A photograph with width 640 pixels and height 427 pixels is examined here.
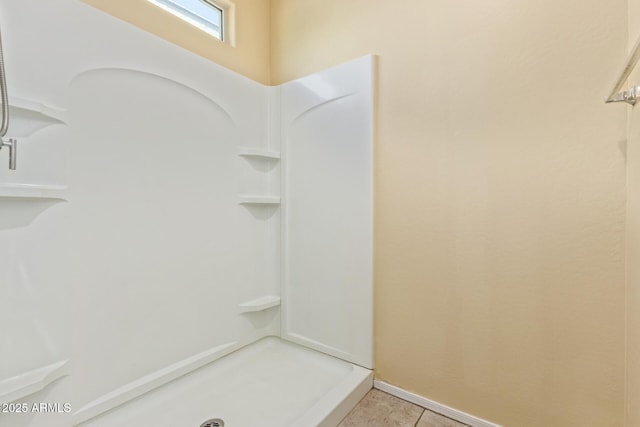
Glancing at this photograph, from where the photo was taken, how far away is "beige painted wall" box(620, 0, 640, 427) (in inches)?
36.9

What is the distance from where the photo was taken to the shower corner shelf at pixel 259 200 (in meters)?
1.95

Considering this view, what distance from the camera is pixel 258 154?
6.51 feet

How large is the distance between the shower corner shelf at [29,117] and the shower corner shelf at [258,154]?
3.08ft

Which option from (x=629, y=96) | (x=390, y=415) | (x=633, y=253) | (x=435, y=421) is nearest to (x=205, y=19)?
(x=629, y=96)

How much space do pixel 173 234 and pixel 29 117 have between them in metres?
0.76

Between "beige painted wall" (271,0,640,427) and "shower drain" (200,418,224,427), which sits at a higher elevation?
"beige painted wall" (271,0,640,427)

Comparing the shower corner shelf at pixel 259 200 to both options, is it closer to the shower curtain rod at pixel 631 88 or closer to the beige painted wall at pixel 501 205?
the beige painted wall at pixel 501 205

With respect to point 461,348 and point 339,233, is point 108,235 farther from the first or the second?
point 461,348

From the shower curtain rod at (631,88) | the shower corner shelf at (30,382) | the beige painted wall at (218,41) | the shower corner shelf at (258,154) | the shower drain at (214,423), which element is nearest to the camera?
the shower curtain rod at (631,88)

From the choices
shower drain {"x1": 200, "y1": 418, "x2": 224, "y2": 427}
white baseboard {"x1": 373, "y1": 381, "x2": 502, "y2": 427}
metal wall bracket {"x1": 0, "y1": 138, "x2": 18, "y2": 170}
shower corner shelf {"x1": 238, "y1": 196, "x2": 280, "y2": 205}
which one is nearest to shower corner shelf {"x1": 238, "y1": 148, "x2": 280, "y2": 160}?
shower corner shelf {"x1": 238, "y1": 196, "x2": 280, "y2": 205}

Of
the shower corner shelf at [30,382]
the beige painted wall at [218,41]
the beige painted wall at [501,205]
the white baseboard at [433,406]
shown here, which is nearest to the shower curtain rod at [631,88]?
the beige painted wall at [501,205]

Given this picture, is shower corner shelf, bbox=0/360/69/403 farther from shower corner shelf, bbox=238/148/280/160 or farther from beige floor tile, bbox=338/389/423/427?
shower corner shelf, bbox=238/148/280/160

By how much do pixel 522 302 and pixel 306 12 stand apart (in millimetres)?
2162

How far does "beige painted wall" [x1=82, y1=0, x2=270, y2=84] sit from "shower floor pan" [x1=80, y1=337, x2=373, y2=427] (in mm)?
1938
